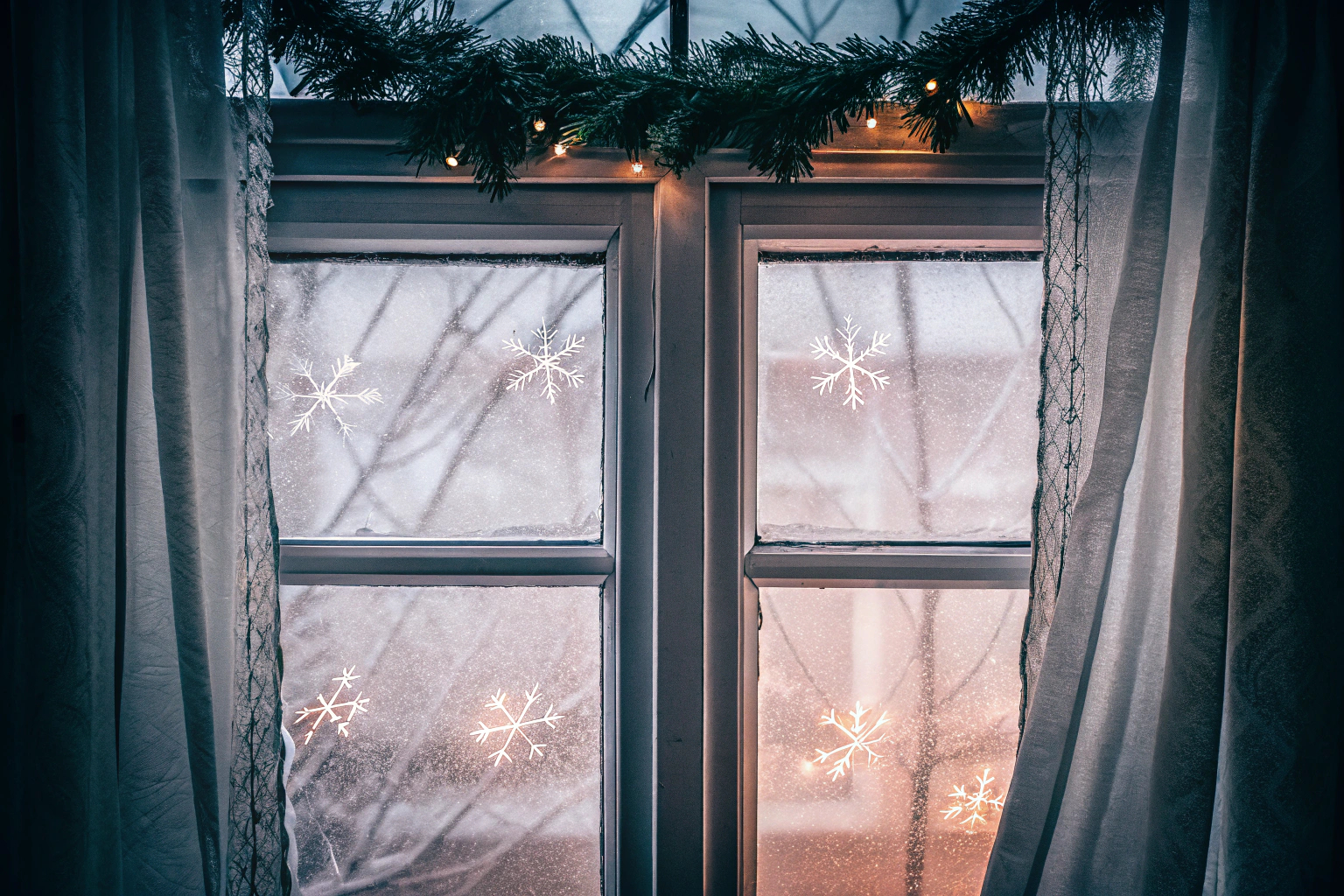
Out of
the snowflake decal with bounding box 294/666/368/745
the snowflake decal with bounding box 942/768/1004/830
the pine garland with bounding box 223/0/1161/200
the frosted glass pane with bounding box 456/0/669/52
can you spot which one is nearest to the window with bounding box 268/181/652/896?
the snowflake decal with bounding box 294/666/368/745

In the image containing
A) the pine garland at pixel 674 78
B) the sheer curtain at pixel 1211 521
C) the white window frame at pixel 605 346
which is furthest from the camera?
the white window frame at pixel 605 346

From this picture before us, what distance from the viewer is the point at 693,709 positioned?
83 cm

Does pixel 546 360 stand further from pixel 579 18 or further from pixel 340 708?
pixel 340 708

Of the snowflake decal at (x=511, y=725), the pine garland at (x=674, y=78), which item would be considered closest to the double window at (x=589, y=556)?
the snowflake decal at (x=511, y=725)

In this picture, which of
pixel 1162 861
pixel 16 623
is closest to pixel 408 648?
pixel 16 623

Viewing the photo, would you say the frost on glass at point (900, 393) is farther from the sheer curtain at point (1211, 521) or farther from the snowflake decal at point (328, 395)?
the snowflake decal at point (328, 395)

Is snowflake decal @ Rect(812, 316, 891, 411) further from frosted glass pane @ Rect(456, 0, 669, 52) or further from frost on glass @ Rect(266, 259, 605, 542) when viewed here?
frosted glass pane @ Rect(456, 0, 669, 52)

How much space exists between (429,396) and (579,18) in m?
0.61

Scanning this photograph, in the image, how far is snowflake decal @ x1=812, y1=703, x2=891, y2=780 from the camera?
2.94 ft

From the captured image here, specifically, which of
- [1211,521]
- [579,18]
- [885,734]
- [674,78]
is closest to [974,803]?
[885,734]

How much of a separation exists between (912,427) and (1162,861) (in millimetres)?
566

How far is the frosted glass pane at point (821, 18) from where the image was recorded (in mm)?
849

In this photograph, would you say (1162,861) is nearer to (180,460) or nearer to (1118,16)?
(1118,16)

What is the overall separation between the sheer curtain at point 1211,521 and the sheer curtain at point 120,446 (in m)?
0.92
